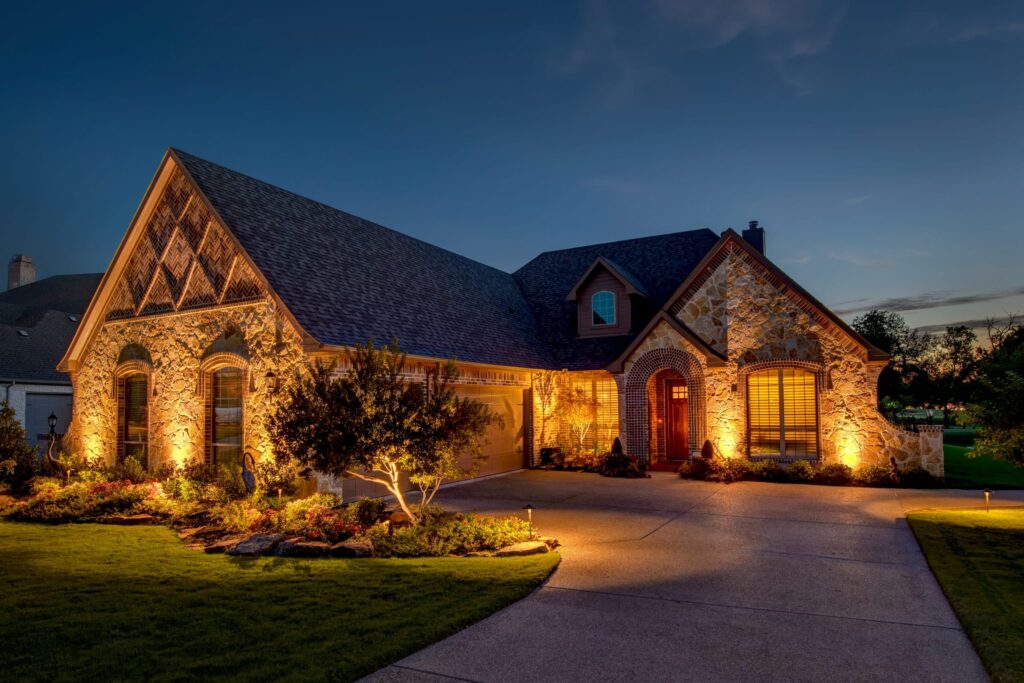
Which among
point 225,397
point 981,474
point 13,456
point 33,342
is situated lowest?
point 981,474

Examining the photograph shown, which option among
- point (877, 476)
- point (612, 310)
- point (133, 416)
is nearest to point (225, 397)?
point (133, 416)

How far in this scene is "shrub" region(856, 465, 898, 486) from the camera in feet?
56.0

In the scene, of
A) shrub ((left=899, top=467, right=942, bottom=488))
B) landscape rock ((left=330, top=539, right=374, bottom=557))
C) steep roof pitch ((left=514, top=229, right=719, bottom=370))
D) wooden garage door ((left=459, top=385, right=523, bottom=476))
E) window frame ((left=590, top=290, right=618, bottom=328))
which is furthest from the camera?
window frame ((left=590, top=290, right=618, bottom=328))

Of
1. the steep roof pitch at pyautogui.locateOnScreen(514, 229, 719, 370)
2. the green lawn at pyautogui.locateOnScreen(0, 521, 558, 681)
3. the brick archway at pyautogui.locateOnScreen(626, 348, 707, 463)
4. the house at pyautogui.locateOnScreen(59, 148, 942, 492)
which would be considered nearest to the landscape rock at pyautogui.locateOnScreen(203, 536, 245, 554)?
the green lawn at pyautogui.locateOnScreen(0, 521, 558, 681)

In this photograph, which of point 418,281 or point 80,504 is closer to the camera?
point 80,504

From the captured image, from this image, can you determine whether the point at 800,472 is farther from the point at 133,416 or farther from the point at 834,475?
the point at 133,416

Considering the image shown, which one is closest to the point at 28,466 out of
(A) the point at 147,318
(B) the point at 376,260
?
(A) the point at 147,318

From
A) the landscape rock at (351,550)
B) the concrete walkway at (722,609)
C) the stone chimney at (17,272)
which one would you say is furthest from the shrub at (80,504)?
the stone chimney at (17,272)

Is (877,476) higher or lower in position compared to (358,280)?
lower

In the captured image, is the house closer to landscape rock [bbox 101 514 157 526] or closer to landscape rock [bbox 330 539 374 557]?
landscape rock [bbox 101 514 157 526]

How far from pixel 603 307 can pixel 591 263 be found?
310 cm

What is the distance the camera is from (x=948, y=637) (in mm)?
6453

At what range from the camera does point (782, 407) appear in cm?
1906

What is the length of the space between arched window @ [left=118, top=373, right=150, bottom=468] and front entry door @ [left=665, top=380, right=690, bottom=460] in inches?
632
